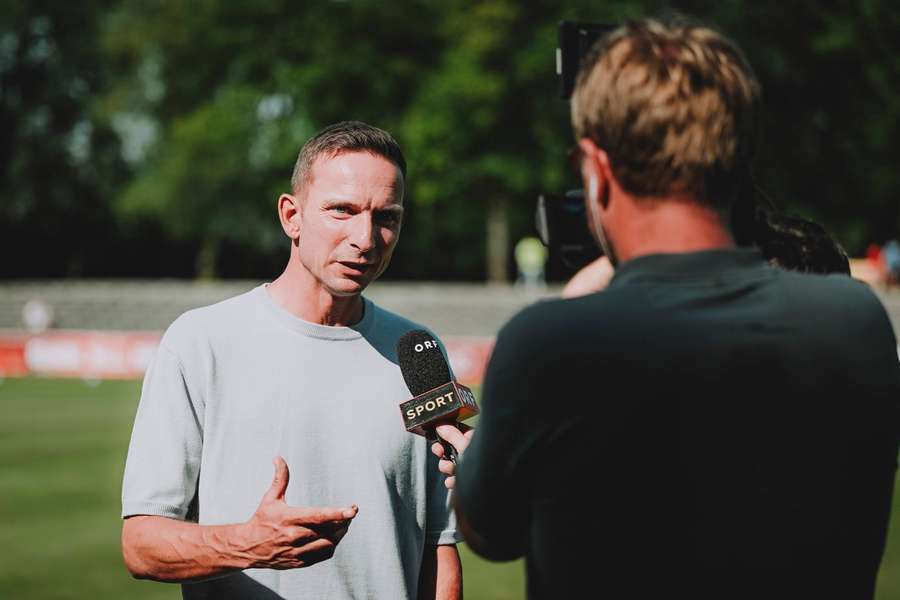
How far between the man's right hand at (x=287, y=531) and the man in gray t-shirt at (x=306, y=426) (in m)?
0.02

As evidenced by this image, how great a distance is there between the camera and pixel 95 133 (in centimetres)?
5444

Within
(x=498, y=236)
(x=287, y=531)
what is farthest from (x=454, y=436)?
A: (x=498, y=236)

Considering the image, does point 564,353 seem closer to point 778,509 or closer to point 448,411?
point 778,509

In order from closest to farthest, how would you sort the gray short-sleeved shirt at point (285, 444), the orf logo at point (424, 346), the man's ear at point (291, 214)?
1. the gray short-sleeved shirt at point (285, 444)
2. the orf logo at point (424, 346)
3. the man's ear at point (291, 214)

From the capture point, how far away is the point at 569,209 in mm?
2572

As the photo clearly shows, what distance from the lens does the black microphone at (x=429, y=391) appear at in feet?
A: 10.1

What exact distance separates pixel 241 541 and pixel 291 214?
1212 millimetres

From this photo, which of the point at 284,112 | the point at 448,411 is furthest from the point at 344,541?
the point at 284,112

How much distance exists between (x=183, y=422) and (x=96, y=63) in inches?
2221

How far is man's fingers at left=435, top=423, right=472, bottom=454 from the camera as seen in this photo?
2.94 meters

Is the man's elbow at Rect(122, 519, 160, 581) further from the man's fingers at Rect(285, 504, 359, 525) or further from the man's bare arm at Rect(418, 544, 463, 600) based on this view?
the man's bare arm at Rect(418, 544, 463, 600)

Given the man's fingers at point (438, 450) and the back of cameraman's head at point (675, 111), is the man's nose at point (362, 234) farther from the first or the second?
the back of cameraman's head at point (675, 111)

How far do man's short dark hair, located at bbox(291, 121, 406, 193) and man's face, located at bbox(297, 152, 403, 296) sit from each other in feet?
0.06

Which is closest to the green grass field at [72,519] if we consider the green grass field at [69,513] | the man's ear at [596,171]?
the green grass field at [69,513]
